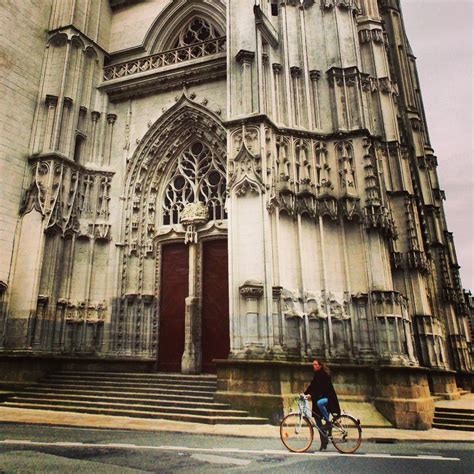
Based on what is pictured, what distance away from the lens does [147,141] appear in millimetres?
15828

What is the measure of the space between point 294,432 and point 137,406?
460cm

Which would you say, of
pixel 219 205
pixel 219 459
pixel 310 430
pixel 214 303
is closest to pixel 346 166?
pixel 219 205

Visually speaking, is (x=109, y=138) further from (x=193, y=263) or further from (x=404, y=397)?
(x=404, y=397)

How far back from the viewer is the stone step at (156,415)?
8.92 meters

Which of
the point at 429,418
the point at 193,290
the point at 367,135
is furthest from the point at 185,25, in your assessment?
the point at 429,418

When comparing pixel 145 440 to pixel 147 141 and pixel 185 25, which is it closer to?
pixel 147 141

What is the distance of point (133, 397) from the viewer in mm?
10680

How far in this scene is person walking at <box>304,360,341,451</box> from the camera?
653 centimetres

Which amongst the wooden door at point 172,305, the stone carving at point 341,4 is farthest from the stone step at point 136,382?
the stone carving at point 341,4

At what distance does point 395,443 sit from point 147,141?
12569mm

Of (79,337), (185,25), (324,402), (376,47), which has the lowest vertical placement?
(324,402)

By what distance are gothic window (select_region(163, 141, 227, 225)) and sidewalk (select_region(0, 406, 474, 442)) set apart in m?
7.40

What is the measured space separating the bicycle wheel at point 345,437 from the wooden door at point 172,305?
25.1 ft

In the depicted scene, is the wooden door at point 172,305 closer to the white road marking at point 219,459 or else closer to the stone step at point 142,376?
the stone step at point 142,376
